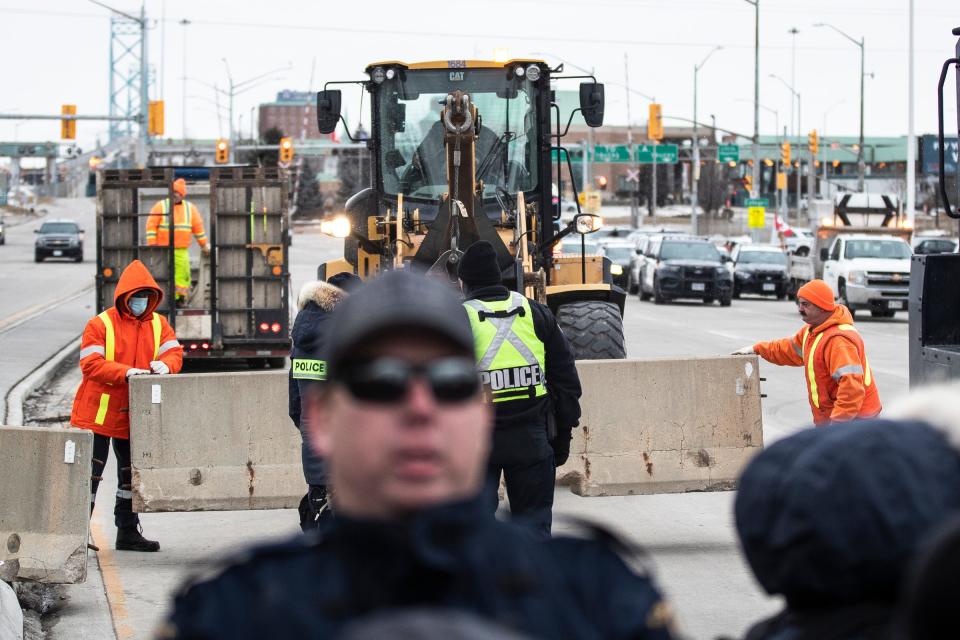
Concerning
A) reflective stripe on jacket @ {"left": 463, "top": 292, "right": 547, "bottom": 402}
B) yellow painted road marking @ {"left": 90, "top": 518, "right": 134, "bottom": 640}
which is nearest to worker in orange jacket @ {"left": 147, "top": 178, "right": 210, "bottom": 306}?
yellow painted road marking @ {"left": 90, "top": 518, "right": 134, "bottom": 640}

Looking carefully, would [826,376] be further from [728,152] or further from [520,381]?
[728,152]

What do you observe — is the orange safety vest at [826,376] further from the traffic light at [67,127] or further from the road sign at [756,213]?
the traffic light at [67,127]

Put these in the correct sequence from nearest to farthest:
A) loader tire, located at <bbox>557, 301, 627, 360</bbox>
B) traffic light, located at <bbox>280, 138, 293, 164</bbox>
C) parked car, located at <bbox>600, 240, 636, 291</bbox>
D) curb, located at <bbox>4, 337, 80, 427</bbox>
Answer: loader tire, located at <bbox>557, 301, 627, 360</bbox>
curb, located at <bbox>4, 337, 80, 427</bbox>
parked car, located at <bbox>600, 240, 636, 291</bbox>
traffic light, located at <bbox>280, 138, 293, 164</bbox>

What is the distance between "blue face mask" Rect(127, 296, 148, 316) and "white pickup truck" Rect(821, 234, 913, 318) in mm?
25539

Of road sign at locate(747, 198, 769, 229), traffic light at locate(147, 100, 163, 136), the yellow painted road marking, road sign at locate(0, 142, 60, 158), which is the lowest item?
the yellow painted road marking

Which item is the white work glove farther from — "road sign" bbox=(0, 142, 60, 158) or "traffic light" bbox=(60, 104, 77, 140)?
"road sign" bbox=(0, 142, 60, 158)

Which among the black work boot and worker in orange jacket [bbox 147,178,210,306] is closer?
the black work boot

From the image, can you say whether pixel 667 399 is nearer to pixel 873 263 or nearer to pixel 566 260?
pixel 566 260

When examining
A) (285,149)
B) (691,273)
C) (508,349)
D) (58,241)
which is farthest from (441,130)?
(285,149)

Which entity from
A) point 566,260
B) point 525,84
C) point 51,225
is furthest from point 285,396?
point 51,225

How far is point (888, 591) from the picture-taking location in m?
2.24

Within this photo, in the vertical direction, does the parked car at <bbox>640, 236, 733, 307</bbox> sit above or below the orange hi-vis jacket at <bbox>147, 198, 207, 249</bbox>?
below

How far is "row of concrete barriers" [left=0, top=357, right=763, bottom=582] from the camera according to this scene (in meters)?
9.75

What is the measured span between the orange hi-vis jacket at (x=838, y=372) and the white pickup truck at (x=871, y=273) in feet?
83.0
